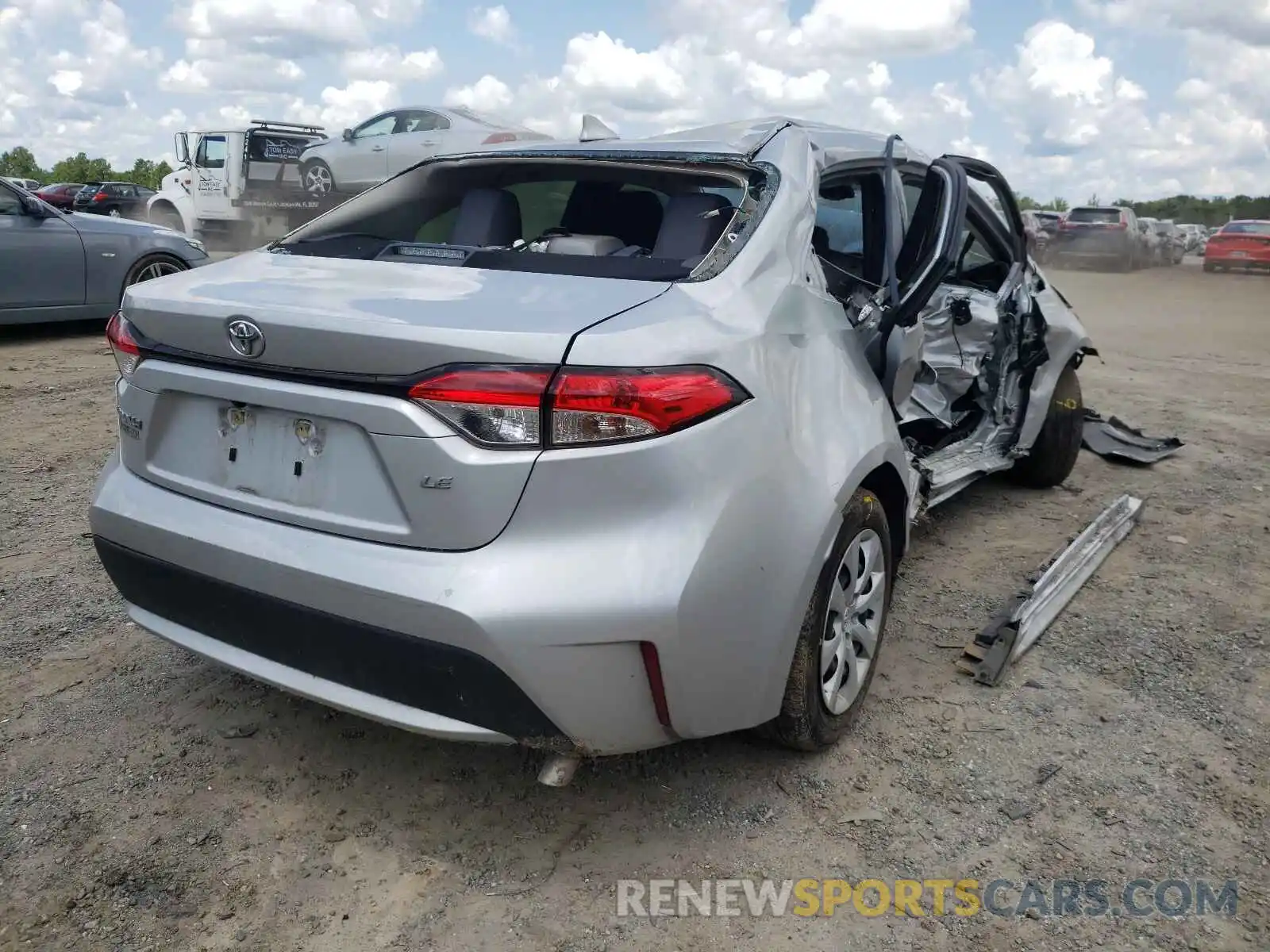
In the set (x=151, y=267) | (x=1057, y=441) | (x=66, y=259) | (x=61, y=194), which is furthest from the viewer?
(x=61, y=194)

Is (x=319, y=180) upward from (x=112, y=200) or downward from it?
upward

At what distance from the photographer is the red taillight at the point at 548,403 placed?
1.83m

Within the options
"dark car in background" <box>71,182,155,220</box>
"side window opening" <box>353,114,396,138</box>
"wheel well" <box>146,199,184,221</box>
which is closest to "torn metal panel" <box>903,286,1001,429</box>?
"side window opening" <box>353,114,396,138</box>

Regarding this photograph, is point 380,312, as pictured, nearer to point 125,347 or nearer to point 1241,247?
point 125,347

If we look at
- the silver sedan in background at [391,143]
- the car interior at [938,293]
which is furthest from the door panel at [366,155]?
the car interior at [938,293]

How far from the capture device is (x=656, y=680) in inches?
76.3

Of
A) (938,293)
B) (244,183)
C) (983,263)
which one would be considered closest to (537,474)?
(938,293)

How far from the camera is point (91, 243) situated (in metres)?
7.94

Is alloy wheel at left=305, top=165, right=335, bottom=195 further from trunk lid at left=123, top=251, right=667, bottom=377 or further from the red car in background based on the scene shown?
the red car in background

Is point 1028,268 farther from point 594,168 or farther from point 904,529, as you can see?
point 594,168

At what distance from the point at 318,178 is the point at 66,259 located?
7413 millimetres

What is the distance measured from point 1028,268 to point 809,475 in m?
3.06

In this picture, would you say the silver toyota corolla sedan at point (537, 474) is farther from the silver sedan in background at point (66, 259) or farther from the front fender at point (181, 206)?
the front fender at point (181, 206)

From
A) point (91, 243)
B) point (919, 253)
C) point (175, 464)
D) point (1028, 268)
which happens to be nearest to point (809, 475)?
point (919, 253)
